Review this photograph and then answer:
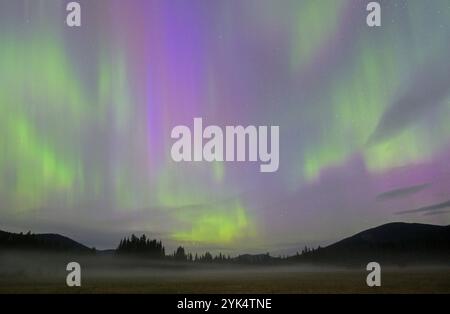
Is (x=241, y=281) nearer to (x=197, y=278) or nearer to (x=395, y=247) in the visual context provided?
(x=197, y=278)

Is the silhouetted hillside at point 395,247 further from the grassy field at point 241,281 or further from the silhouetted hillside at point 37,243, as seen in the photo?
the silhouetted hillside at point 37,243

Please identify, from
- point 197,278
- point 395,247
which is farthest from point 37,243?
point 395,247

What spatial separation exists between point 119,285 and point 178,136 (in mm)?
1256

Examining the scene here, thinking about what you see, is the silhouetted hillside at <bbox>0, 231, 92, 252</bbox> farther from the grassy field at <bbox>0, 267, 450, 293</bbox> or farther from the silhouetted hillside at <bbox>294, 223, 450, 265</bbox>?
the silhouetted hillside at <bbox>294, 223, 450, 265</bbox>

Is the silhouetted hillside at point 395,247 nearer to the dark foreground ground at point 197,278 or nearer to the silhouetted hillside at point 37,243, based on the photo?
the dark foreground ground at point 197,278

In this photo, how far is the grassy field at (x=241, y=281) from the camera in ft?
17.4

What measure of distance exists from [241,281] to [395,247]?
1.24 meters

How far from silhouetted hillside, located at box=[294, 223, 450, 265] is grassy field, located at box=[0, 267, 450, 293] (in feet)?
0.30

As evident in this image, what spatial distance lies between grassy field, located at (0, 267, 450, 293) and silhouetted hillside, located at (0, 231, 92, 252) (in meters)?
0.22

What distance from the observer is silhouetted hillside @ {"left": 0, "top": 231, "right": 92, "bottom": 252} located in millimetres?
5328

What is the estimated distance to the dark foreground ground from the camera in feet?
17.4
